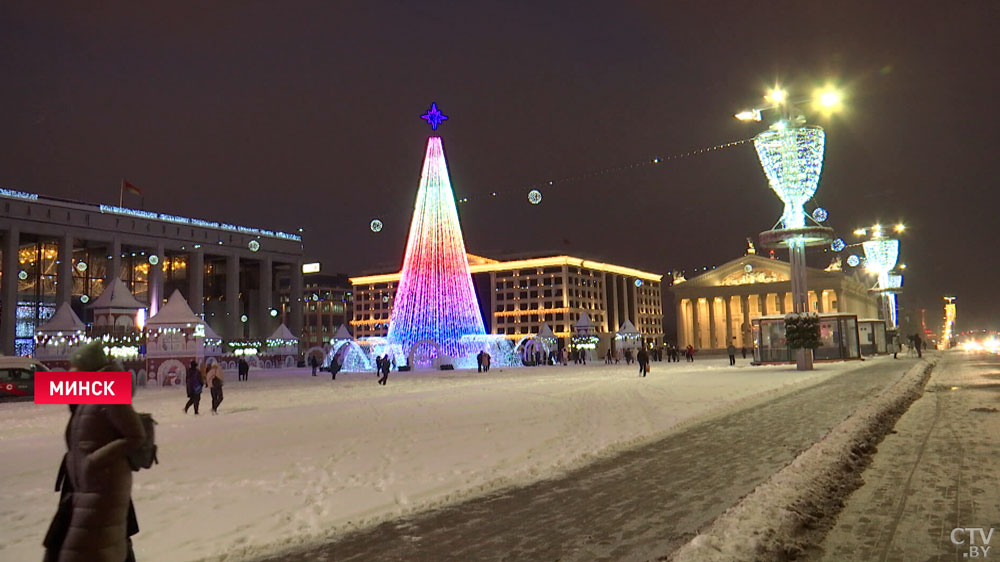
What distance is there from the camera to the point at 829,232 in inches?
1254

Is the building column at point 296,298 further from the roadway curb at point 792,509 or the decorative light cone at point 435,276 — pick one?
the roadway curb at point 792,509

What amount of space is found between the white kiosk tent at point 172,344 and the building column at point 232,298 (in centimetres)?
4215

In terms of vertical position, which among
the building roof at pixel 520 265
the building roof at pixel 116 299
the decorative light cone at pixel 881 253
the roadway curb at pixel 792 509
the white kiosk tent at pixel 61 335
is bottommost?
the roadway curb at pixel 792 509

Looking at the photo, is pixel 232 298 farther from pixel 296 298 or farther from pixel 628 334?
pixel 628 334

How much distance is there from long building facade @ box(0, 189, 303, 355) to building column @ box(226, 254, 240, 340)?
11cm

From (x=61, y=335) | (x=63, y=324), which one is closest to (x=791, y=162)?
(x=63, y=324)

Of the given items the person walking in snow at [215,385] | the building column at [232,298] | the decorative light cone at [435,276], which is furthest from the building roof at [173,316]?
the building column at [232,298]

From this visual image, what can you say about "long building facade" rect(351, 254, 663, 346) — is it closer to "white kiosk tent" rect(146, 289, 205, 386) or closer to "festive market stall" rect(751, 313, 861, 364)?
"festive market stall" rect(751, 313, 861, 364)

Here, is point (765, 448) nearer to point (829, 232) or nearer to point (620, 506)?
point (620, 506)

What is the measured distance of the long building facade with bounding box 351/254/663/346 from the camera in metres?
122

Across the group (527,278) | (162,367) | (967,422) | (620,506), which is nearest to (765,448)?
(620,506)

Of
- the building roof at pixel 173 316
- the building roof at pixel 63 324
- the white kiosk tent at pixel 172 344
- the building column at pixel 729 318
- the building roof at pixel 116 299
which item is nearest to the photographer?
the white kiosk tent at pixel 172 344

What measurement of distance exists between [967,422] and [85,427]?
14.5 meters

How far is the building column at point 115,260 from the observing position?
65562mm
